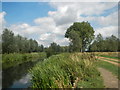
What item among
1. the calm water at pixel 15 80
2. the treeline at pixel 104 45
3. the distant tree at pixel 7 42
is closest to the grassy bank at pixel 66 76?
the calm water at pixel 15 80

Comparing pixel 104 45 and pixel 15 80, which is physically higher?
pixel 104 45

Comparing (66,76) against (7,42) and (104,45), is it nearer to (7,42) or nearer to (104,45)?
(7,42)

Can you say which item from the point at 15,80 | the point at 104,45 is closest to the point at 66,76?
the point at 15,80

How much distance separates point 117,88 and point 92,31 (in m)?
50.5

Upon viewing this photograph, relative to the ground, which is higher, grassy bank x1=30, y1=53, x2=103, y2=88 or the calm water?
grassy bank x1=30, y1=53, x2=103, y2=88

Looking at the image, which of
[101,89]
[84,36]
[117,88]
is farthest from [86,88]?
[84,36]

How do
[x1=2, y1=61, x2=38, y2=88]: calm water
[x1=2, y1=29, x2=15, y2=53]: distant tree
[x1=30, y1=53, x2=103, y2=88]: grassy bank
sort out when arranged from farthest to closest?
1. [x1=2, y1=29, x2=15, y2=53]: distant tree
2. [x1=2, y1=61, x2=38, y2=88]: calm water
3. [x1=30, y1=53, x2=103, y2=88]: grassy bank

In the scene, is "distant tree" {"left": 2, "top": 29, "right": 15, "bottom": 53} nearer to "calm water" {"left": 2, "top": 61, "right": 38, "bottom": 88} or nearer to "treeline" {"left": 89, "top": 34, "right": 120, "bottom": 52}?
"calm water" {"left": 2, "top": 61, "right": 38, "bottom": 88}

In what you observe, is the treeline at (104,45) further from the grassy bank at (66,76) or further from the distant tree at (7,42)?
the grassy bank at (66,76)

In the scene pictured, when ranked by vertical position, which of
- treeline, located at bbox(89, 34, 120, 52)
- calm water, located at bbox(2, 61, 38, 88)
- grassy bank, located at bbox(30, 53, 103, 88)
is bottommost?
calm water, located at bbox(2, 61, 38, 88)

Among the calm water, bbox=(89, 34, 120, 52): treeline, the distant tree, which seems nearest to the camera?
the calm water

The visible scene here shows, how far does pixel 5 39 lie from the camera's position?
41.2 meters

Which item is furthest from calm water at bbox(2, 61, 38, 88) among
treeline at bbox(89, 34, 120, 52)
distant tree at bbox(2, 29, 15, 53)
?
treeline at bbox(89, 34, 120, 52)

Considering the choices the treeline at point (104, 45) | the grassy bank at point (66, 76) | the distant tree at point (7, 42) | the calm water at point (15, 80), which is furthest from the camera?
the treeline at point (104, 45)
